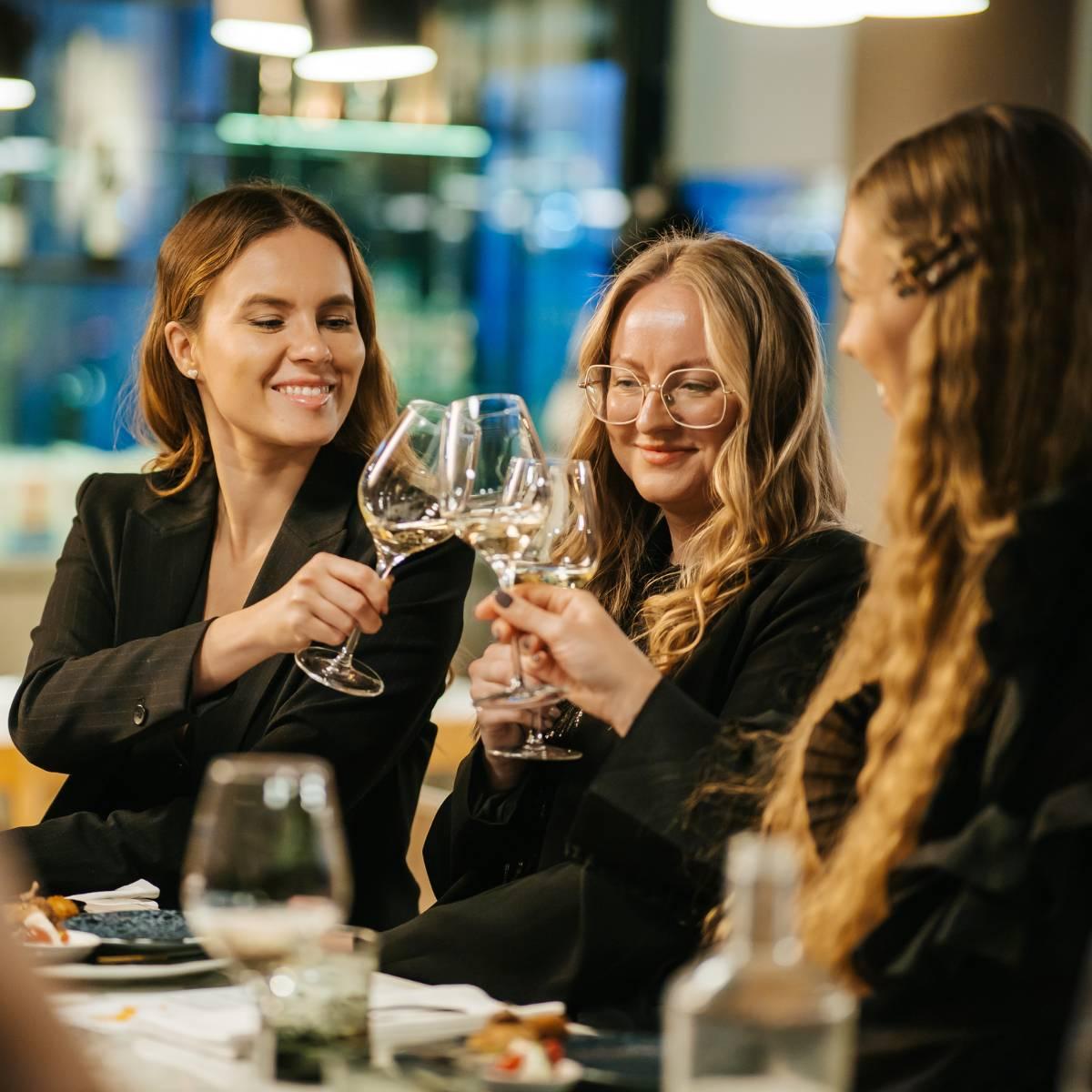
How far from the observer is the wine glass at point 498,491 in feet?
5.92

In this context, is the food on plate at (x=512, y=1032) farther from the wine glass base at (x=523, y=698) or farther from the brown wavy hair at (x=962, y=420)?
the wine glass base at (x=523, y=698)

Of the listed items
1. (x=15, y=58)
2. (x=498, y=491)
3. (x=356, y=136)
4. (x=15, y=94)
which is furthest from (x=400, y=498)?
(x=356, y=136)

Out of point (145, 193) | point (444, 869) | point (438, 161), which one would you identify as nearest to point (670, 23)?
point (438, 161)

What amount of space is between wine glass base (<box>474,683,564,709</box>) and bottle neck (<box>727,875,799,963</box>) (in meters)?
0.80

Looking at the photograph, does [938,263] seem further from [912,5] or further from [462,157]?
[462,157]

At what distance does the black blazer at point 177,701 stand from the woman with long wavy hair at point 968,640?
0.94m

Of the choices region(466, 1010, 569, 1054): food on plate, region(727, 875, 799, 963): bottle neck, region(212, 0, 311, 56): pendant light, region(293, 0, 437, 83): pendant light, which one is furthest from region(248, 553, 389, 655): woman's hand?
region(212, 0, 311, 56): pendant light

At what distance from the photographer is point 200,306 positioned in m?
2.61

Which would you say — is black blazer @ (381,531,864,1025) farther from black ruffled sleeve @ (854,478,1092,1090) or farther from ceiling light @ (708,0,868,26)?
ceiling light @ (708,0,868,26)

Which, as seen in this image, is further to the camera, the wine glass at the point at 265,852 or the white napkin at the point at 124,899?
the white napkin at the point at 124,899

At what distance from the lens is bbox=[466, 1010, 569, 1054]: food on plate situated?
4.16ft

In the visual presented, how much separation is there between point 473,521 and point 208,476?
3.29ft

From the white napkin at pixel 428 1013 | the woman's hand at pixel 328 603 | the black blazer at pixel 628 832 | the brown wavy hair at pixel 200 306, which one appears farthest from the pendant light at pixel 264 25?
the white napkin at pixel 428 1013

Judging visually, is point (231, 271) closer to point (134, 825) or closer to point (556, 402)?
point (134, 825)
